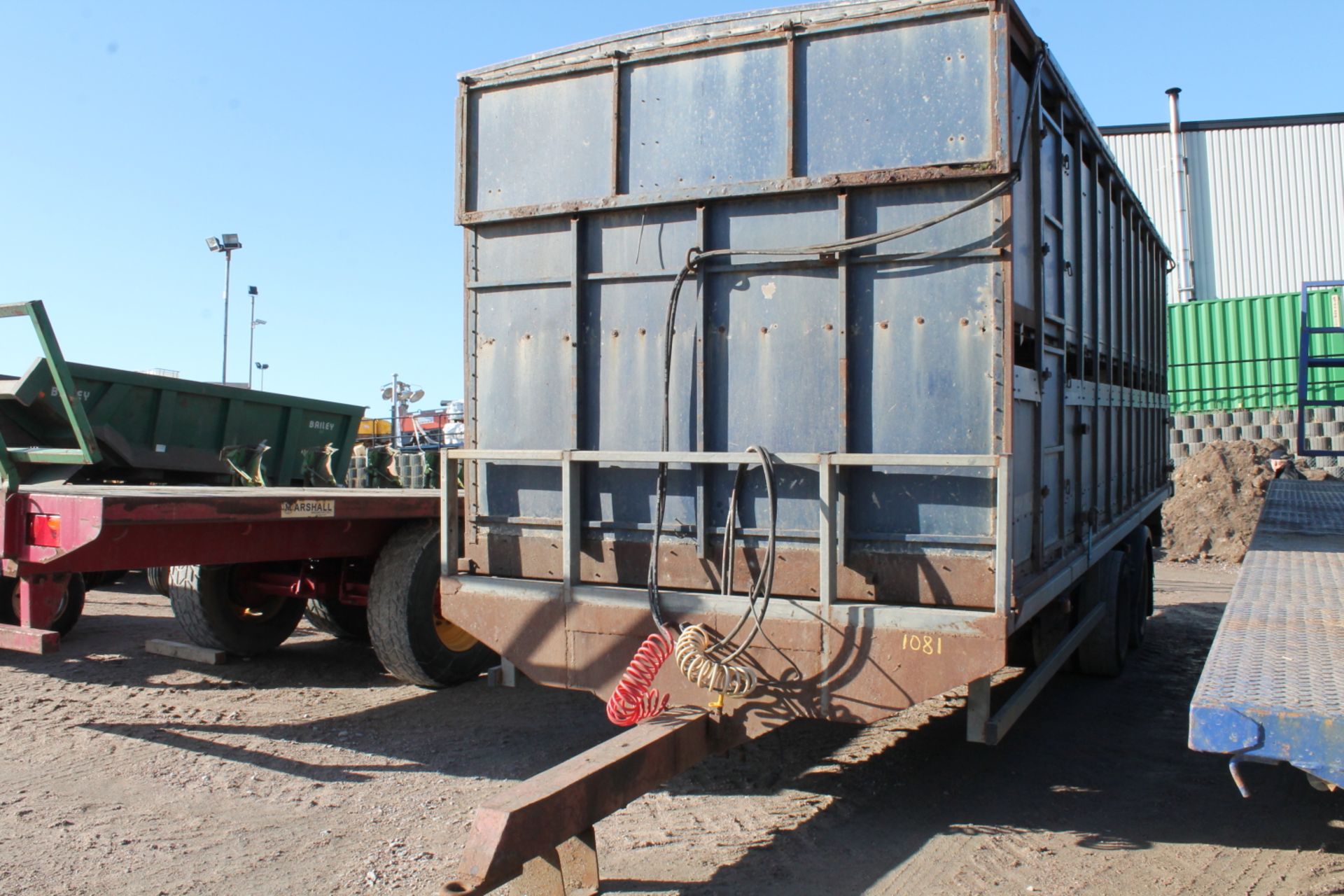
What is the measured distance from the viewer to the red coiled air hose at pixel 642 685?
14.1 feet

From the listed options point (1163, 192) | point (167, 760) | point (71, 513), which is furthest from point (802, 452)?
point (1163, 192)

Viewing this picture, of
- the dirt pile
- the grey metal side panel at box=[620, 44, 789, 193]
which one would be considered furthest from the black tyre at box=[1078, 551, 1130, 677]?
the dirt pile

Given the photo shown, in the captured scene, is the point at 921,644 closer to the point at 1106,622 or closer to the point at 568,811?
the point at 568,811

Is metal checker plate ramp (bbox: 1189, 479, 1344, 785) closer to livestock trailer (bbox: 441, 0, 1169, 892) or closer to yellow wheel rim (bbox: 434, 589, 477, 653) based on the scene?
livestock trailer (bbox: 441, 0, 1169, 892)

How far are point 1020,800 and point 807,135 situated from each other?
3139mm

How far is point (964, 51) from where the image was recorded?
13.4ft

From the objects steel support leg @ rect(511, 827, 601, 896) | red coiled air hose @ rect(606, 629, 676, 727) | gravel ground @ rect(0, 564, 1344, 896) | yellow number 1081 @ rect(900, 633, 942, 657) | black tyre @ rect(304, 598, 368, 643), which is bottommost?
gravel ground @ rect(0, 564, 1344, 896)

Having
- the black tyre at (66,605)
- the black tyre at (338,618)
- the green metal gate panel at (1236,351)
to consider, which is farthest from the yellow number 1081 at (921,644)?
the green metal gate panel at (1236,351)

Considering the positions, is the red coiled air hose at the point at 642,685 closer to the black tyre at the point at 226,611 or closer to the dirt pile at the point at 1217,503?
the black tyre at the point at 226,611

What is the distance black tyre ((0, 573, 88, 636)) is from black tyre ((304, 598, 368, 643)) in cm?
167

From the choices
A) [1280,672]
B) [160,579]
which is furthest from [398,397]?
[1280,672]

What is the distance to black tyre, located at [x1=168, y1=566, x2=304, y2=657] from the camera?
7.16 metres

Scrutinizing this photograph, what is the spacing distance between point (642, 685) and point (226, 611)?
4245mm

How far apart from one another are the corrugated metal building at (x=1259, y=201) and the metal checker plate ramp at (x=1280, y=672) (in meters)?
24.1
